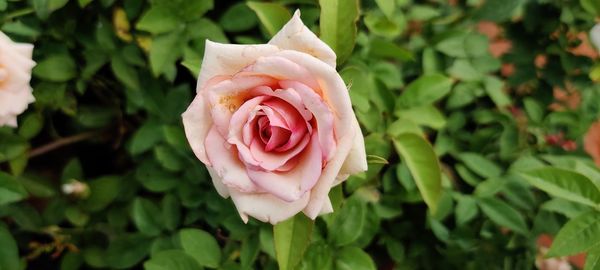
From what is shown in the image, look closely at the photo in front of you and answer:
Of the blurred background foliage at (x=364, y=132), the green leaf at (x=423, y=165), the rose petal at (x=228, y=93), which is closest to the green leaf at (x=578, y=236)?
the blurred background foliage at (x=364, y=132)

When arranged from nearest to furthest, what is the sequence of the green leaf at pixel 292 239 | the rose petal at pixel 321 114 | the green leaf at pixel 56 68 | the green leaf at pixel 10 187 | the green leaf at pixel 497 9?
1. the rose petal at pixel 321 114
2. the green leaf at pixel 292 239
3. the green leaf at pixel 10 187
4. the green leaf at pixel 56 68
5. the green leaf at pixel 497 9

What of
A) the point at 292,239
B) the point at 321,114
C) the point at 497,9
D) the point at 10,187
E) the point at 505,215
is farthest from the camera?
the point at 497,9

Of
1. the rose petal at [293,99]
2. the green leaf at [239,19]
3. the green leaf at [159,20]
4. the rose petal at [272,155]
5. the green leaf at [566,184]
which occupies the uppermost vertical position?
the rose petal at [293,99]

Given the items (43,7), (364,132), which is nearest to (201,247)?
(364,132)

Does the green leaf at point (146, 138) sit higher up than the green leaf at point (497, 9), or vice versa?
the green leaf at point (497, 9)

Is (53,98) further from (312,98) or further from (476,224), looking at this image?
(476,224)

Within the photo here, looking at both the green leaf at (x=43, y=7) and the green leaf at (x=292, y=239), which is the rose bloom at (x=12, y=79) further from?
the green leaf at (x=292, y=239)

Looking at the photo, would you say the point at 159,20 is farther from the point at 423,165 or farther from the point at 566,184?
the point at 566,184
